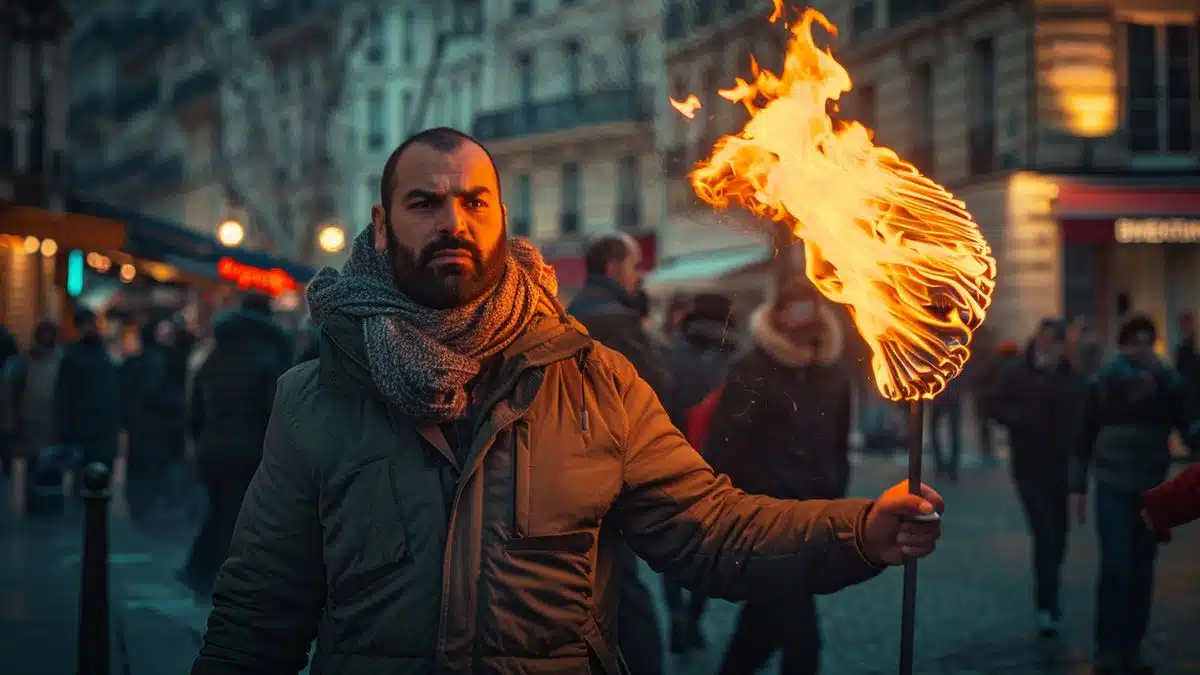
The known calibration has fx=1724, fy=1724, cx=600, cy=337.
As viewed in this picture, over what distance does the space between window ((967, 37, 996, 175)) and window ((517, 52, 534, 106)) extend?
22.2 m

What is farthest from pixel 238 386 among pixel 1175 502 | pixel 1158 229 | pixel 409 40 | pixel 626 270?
pixel 409 40

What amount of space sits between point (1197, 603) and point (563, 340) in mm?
7524

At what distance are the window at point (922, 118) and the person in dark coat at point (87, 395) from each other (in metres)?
17.0

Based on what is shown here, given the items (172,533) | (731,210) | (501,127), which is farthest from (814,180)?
(501,127)

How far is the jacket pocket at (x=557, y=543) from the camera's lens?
10.4ft

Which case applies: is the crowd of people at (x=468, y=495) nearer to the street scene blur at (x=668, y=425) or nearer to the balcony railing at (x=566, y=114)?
the street scene blur at (x=668, y=425)

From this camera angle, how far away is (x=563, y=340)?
3.33 metres

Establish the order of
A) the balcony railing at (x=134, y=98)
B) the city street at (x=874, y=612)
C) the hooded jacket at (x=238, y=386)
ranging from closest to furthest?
the city street at (x=874, y=612)
the hooded jacket at (x=238, y=386)
the balcony railing at (x=134, y=98)

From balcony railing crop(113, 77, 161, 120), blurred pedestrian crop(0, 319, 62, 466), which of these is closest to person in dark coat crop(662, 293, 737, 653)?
blurred pedestrian crop(0, 319, 62, 466)

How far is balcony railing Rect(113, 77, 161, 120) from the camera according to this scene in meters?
71.9

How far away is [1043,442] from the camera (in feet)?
30.3

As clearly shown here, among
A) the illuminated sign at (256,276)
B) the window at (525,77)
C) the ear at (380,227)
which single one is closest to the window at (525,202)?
the window at (525,77)

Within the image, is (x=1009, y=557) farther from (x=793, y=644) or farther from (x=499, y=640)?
(x=499, y=640)

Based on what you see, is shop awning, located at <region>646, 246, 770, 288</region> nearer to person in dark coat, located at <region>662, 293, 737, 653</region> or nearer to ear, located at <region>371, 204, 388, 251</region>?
person in dark coat, located at <region>662, 293, 737, 653</region>
